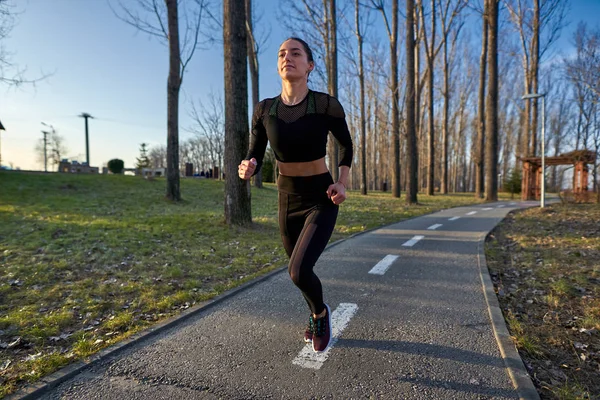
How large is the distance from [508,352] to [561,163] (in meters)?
23.9

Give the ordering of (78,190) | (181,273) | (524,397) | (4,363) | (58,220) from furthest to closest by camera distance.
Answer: (78,190), (58,220), (181,273), (4,363), (524,397)

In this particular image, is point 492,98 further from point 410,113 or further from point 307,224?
point 307,224

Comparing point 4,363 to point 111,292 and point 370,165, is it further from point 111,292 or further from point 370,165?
point 370,165

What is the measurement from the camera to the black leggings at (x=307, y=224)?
2549mm

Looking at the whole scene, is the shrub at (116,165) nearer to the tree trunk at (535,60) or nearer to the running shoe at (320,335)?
the running shoe at (320,335)

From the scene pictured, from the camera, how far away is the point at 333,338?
3.04m

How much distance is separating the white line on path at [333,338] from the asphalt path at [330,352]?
0.01m

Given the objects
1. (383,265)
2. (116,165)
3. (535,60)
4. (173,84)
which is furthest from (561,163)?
(116,165)

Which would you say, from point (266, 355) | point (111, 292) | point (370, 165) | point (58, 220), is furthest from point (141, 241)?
point (370, 165)

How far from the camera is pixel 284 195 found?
111 inches

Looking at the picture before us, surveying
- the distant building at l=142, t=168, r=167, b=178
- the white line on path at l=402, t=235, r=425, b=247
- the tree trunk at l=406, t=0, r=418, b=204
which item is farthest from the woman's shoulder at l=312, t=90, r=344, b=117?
the distant building at l=142, t=168, r=167, b=178

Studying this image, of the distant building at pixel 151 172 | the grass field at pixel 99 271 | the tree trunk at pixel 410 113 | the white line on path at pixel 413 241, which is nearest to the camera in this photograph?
the grass field at pixel 99 271

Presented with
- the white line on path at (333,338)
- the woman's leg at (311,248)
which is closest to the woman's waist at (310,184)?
the woman's leg at (311,248)

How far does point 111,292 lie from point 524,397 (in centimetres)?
449
